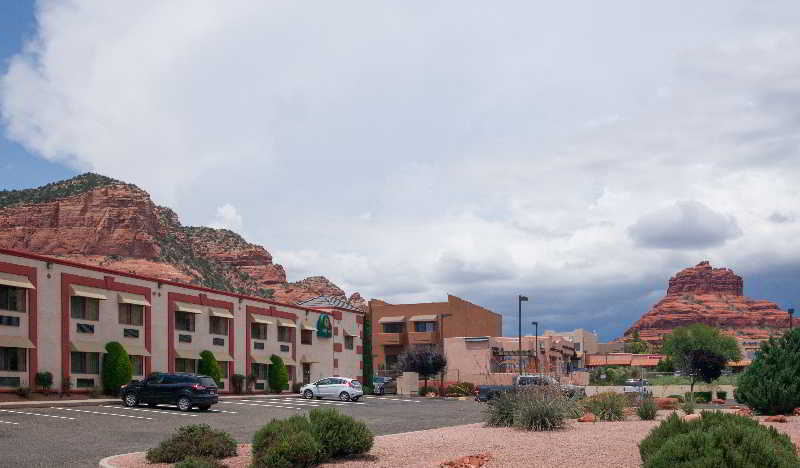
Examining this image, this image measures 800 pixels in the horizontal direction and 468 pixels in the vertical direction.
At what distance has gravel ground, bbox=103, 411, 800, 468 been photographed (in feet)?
48.4

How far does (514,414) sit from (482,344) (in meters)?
53.5

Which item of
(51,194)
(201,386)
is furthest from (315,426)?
(51,194)

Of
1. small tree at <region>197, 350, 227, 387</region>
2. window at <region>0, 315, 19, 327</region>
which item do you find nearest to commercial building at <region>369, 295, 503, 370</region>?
small tree at <region>197, 350, 227, 387</region>

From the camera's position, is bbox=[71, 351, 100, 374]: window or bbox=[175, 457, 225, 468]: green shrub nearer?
bbox=[175, 457, 225, 468]: green shrub

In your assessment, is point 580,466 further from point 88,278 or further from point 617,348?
point 617,348

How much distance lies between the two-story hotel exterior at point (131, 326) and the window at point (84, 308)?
1.9 inches

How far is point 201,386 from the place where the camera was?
36.2m

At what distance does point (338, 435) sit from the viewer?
15.8m

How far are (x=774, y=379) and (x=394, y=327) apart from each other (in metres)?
65.3

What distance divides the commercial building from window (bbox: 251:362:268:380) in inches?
1120

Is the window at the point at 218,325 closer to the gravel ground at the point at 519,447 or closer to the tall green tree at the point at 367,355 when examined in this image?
the tall green tree at the point at 367,355

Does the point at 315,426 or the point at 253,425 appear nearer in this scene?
the point at 315,426

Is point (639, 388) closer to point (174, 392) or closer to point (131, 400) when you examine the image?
point (174, 392)

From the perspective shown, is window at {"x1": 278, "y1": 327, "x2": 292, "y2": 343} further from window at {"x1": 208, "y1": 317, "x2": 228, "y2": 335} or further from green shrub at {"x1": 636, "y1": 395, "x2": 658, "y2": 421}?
green shrub at {"x1": 636, "y1": 395, "x2": 658, "y2": 421}
